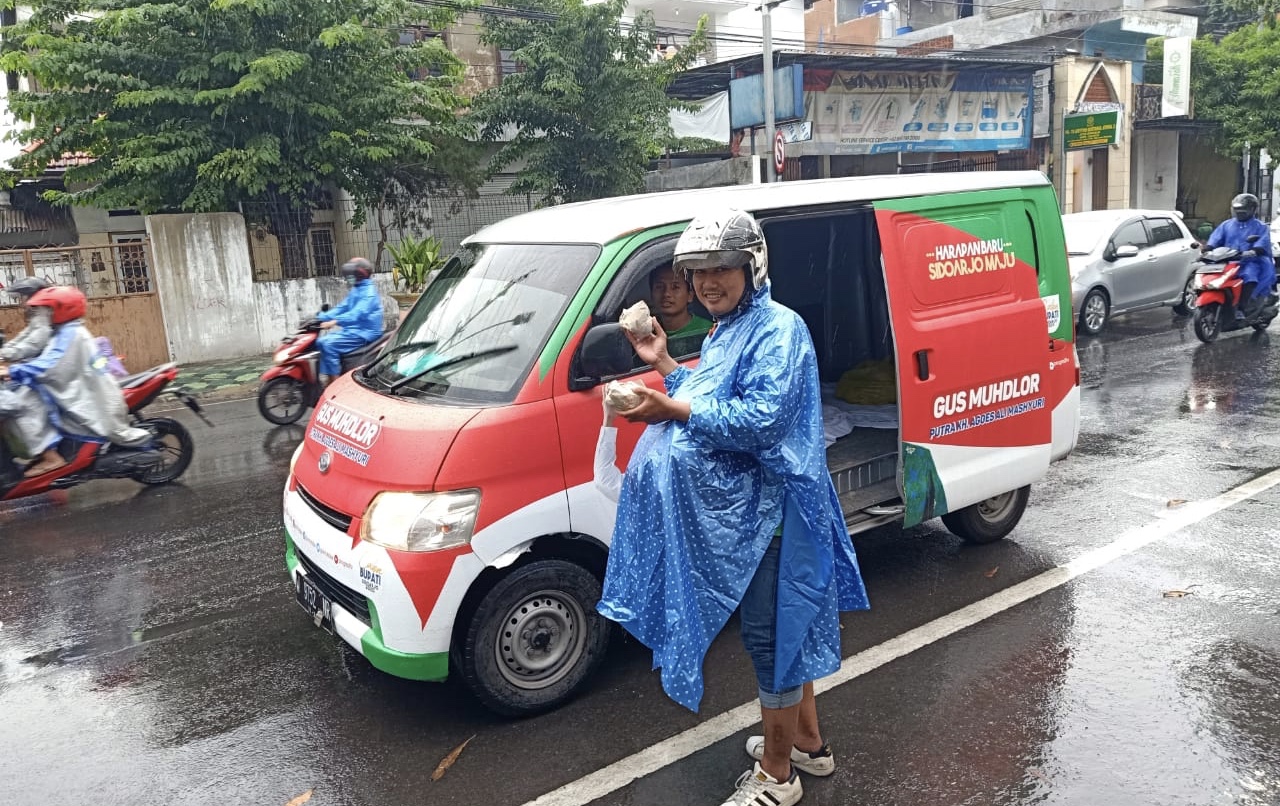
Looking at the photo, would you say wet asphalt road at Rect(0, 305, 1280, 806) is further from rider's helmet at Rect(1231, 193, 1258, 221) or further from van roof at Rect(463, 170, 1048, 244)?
rider's helmet at Rect(1231, 193, 1258, 221)

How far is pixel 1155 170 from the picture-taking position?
30.8 metres

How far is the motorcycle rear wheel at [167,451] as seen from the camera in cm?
752

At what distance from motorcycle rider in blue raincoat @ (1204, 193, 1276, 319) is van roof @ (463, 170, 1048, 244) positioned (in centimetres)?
863

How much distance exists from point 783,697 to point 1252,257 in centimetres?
1146

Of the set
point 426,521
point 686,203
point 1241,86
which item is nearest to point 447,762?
point 426,521

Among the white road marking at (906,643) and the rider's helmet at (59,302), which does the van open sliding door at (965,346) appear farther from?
the rider's helmet at (59,302)

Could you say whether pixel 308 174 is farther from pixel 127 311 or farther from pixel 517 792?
pixel 517 792

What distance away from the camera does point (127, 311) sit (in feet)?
45.5

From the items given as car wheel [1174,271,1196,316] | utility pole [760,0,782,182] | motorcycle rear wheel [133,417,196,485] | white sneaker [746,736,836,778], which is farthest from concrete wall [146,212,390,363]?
white sneaker [746,736,836,778]

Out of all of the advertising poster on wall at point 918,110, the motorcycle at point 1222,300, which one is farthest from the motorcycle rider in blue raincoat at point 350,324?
the advertising poster on wall at point 918,110

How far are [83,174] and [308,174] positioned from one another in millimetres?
3194

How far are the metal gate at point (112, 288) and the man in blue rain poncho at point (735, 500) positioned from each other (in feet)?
42.2

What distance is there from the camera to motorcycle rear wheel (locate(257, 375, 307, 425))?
941 centimetres

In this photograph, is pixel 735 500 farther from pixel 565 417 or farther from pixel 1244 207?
pixel 1244 207
